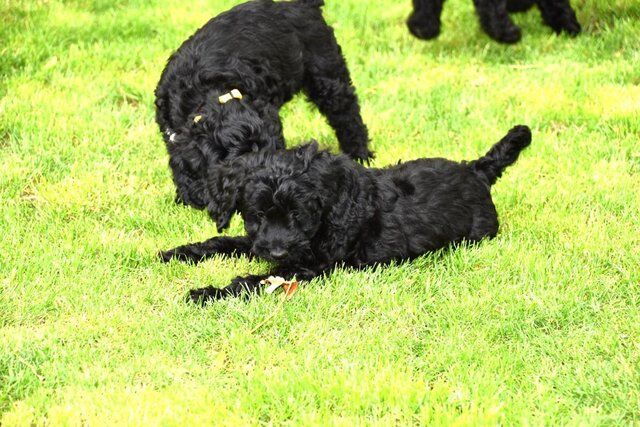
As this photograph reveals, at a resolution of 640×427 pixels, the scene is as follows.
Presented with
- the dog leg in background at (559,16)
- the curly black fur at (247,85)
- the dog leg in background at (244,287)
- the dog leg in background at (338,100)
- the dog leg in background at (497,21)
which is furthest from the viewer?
the dog leg in background at (559,16)

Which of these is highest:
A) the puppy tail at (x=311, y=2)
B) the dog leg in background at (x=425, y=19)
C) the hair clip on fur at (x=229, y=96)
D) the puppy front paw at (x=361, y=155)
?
the puppy tail at (x=311, y=2)

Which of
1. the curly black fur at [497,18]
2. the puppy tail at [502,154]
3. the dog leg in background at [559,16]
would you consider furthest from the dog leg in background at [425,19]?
the puppy tail at [502,154]

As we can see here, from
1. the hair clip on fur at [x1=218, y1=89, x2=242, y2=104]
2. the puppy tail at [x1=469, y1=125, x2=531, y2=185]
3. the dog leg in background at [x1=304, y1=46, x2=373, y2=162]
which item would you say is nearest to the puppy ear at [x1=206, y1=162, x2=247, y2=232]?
the hair clip on fur at [x1=218, y1=89, x2=242, y2=104]

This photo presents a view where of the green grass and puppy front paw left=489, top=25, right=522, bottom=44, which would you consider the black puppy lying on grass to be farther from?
puppy front paw left=489, top=25, right=522, bottom=44

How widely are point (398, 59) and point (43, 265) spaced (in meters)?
3.81

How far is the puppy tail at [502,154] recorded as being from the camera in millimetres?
4445

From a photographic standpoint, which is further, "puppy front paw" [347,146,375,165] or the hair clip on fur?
"puppy front paw" [347,146,375,165]

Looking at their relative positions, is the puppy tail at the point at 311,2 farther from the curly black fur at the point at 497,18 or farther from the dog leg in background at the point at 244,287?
the dog leg in background at the point at 244,287

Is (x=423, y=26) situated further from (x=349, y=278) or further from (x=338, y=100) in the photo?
(x=349, y=278)

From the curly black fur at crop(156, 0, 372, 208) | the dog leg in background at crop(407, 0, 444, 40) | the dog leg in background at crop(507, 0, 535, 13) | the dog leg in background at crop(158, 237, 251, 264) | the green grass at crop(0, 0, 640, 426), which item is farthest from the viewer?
the dog leg in background at crop(507, 0, 535, 13)

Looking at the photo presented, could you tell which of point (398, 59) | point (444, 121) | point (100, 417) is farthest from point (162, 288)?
point (398, 59)

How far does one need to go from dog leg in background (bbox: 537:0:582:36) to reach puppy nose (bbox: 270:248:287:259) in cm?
449

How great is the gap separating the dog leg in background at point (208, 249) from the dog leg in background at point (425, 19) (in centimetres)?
342

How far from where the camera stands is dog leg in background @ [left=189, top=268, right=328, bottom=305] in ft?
12.6
